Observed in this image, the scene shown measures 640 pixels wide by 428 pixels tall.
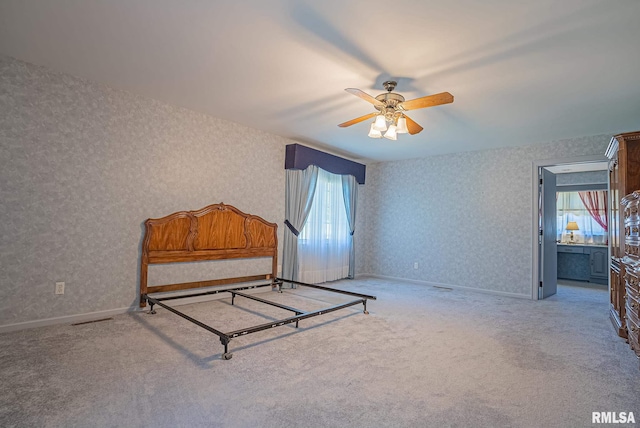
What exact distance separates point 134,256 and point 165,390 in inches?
84.0

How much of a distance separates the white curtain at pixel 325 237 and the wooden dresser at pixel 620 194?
12.8 feet

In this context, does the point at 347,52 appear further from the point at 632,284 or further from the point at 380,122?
the point at 632,284

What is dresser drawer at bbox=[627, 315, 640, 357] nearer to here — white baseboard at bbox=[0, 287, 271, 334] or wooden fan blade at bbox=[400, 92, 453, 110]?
wooden fan blade at bbox=[400, 92, 453, 110]

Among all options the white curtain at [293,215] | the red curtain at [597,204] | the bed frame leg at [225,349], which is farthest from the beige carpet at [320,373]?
the red curtain at [597,204]

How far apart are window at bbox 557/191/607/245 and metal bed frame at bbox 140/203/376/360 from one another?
20.2 feet

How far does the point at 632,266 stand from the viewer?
278 cm

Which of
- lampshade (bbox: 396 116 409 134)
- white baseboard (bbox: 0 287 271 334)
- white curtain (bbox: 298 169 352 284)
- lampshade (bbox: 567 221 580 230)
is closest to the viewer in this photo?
white baseboard (bbox: 0 287 271 334)

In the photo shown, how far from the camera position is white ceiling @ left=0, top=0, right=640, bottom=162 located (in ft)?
7.14

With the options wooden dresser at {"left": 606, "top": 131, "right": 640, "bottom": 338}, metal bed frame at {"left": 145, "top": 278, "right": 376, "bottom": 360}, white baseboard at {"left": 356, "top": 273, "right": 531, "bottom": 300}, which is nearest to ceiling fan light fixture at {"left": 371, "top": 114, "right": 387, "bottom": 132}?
metal bed frame at {"left": 145, "top": 278, "right": 376, "bottom": 360}

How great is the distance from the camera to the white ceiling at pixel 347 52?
2.18 m

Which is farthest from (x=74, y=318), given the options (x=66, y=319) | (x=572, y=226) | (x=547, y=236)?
(x=572, y=226)

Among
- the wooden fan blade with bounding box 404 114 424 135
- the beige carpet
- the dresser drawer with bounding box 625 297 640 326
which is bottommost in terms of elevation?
the beige carpet

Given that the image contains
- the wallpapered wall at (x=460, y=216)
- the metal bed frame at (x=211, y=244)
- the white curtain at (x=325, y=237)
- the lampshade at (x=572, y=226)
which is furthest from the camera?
the lampshade at (x=572, y=226)

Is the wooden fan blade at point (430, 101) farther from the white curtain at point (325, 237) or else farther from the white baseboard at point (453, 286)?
the white baseboard at point (453, 286)
